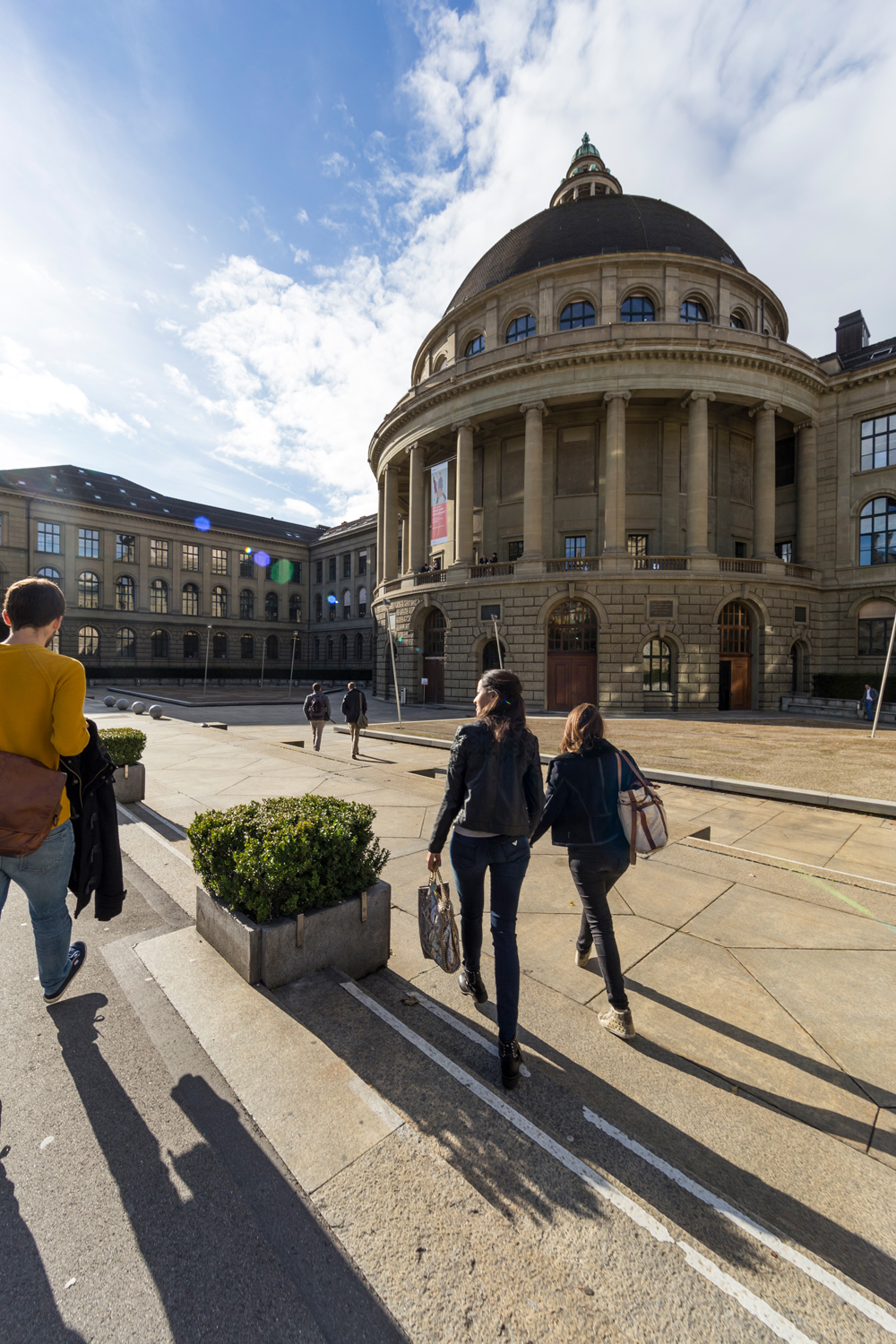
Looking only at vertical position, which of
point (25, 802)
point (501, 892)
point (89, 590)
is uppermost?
point (89, 590)

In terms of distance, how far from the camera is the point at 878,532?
99.9 ft

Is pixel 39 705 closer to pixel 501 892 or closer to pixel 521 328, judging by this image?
pixel 501 892

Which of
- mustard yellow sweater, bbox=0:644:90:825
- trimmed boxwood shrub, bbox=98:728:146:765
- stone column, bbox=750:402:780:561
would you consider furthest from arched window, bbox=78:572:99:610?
mustard yellow sweater, bbox=0:644:90:825

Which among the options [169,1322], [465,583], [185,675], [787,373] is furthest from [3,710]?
[185,675]

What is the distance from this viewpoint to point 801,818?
858 cm

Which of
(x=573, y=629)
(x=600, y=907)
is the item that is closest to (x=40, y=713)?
(x=600, y=907)

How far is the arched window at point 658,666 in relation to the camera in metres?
27.4

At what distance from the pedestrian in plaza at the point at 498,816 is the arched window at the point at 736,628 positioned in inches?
1108

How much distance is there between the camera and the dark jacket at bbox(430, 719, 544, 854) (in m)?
3.18

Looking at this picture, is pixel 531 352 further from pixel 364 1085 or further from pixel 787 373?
pixel 364 1085

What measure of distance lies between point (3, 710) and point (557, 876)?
5201 millimetres

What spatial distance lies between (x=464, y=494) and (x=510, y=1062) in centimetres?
3055

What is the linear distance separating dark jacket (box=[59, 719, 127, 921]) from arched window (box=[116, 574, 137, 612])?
215 feet

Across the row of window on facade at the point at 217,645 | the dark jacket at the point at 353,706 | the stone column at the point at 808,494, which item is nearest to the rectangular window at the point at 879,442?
the stone column at the point at 808,494
